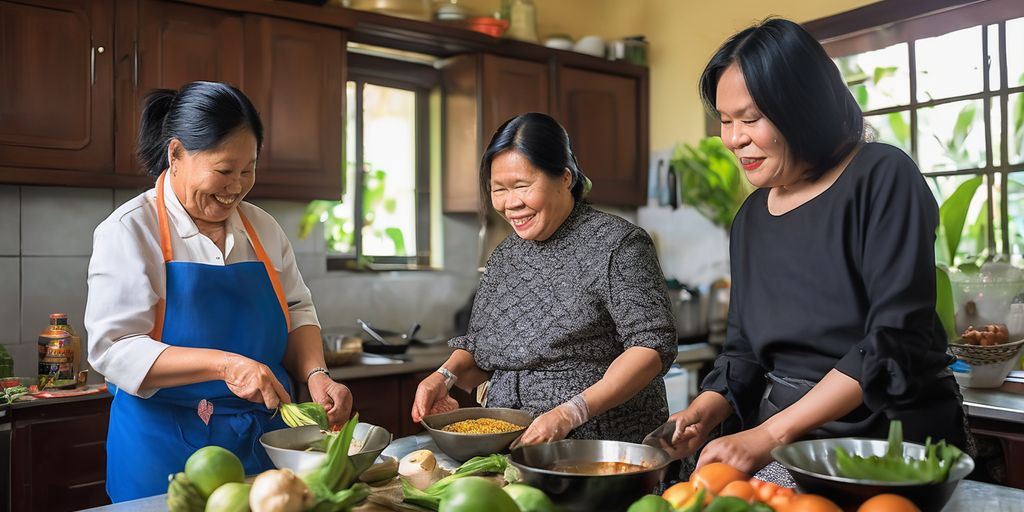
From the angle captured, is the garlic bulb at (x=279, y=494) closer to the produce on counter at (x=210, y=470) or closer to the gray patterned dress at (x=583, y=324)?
the produce on counter at (x=210, y=470)

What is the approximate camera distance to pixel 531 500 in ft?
3.63

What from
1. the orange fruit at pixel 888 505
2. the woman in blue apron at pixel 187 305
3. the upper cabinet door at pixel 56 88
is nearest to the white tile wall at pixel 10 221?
the upper cabinet door at pixel 56 88

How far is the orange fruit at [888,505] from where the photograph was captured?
1.02 meters

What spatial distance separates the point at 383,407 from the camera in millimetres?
3477

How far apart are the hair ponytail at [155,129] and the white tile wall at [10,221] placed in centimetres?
153

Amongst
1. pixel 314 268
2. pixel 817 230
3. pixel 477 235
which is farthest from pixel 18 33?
pixel 817 230

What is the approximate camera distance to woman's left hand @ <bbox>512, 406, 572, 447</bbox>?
5.15 feet

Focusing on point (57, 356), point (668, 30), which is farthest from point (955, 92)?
point (57, 356)

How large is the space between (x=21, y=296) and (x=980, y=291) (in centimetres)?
357

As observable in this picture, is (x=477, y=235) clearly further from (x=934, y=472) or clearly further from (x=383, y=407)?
(x=934, y=472)

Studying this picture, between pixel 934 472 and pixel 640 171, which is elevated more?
pixel 640 171

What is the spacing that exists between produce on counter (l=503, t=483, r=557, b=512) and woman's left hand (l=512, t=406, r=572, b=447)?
42 centimetres

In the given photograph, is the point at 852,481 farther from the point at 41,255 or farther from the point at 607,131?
the point at 607,131

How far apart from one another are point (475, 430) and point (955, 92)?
3253 mm
